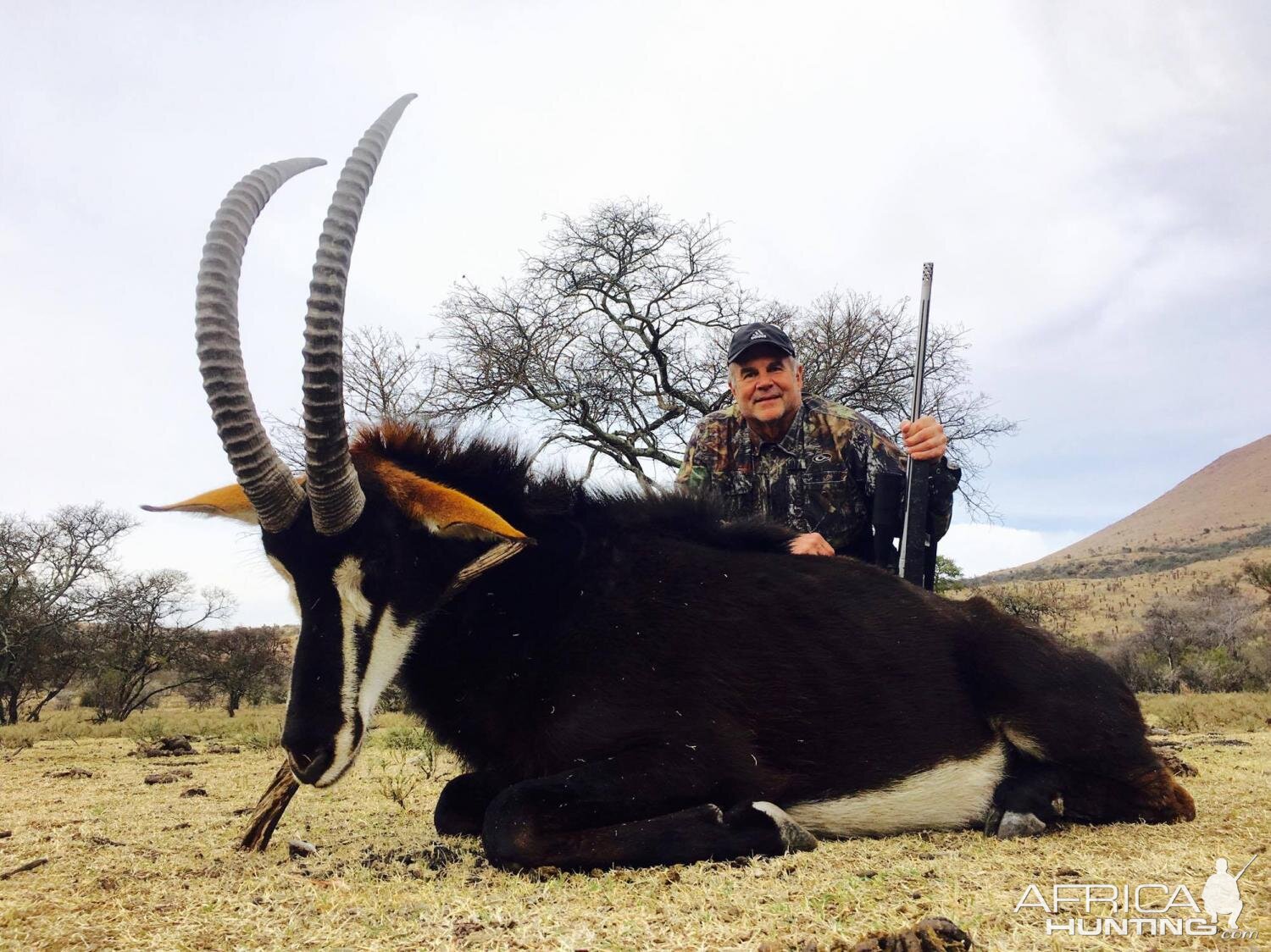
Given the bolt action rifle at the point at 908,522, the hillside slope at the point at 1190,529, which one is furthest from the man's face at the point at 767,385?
the hillside slope at the point at 1190,529

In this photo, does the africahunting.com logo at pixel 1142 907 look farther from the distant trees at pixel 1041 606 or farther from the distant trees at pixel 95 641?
the distant trees at pixel 95 641

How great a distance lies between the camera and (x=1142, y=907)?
2432mm

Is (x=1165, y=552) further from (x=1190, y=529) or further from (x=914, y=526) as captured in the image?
(x=914, y=526)

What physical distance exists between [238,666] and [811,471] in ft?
69.5

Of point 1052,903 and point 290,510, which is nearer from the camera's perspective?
point 1052,903

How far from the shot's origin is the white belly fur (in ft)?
11.9

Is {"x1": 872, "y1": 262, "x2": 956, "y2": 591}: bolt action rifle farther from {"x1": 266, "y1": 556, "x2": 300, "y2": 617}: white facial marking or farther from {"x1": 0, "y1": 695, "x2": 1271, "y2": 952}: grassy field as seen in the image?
{"x1": 266, "y1": 556, "x2": 300, "y2": 617}: white facial marking

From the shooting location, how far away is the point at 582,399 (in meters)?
21.9

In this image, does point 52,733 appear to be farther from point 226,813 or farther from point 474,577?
point 474,577

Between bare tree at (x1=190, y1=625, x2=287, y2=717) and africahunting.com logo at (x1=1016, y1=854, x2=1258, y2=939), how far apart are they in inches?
876

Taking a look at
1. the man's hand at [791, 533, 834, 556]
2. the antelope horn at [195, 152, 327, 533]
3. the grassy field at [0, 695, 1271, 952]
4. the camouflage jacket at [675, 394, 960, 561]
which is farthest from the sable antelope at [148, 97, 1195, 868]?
the camouflage jacket at [675, 394, 960, 561]

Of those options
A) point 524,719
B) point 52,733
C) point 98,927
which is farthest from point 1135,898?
point 52,733

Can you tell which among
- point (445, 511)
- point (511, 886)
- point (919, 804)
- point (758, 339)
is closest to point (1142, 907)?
point (919, 804)

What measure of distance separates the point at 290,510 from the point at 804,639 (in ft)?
6.97
